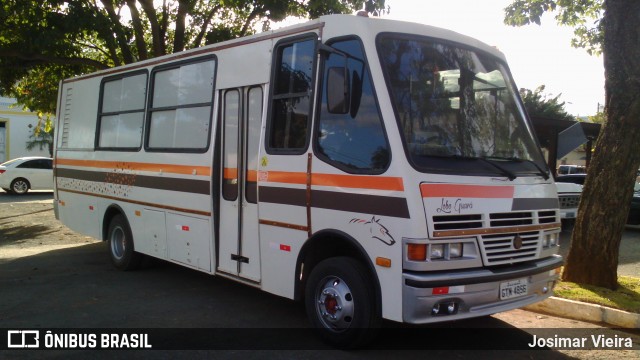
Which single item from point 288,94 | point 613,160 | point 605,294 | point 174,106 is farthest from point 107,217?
point 613,160

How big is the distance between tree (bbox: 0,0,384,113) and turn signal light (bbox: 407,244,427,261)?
29.8 ft

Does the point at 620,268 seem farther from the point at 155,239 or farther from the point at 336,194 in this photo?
the point at 155,239

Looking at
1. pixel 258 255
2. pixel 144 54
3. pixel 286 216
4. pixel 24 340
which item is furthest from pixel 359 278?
pixel 144 54

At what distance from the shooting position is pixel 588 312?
21.2 ft

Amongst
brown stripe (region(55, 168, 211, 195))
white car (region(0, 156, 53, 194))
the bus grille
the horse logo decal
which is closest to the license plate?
the bus grille

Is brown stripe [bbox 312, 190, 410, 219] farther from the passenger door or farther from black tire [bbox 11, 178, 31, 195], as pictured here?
black tire [bbox 11, 178, 31, 195]

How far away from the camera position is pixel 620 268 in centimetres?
976

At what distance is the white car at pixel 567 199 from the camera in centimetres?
1292

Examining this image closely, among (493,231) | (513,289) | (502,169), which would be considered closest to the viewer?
(493,231)

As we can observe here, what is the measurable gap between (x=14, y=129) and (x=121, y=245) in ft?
127

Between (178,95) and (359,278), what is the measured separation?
13.6 ft

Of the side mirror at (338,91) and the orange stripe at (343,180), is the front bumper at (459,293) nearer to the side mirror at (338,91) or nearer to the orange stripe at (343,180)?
the orange stripe at (343,180)

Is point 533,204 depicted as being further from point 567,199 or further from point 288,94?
point 567,199

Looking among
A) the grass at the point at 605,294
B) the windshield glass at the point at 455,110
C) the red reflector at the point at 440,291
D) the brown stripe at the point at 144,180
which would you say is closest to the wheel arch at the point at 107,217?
the brown stripe at the point at 144,180
